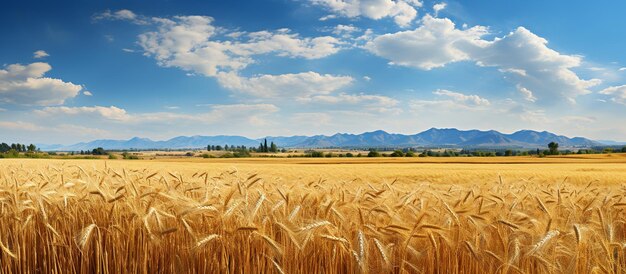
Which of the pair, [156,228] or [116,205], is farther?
[116,205]

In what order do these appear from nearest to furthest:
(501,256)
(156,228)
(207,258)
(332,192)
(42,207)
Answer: (501,256) < (207,258) < (156,228) < (42,207) < (332,192)

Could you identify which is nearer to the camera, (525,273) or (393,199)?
(525,273)

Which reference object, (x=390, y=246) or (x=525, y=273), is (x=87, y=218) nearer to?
(x=390, y=246)

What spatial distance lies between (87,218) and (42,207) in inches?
14.6

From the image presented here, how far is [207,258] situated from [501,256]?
210cm

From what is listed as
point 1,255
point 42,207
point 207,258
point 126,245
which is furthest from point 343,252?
point 1,255

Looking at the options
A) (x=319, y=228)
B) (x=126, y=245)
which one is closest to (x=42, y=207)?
(x=126, y=245)

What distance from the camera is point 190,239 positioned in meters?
3.29

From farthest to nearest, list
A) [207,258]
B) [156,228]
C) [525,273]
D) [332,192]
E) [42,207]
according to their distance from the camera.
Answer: [332,192]
[42,207]
[156,228]
[207,258]
[525,273]

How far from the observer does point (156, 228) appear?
132 inches

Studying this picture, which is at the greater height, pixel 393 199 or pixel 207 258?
pixel 393 199

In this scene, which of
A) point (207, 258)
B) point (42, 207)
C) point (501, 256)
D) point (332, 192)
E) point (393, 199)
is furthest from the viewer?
point (332, 192)

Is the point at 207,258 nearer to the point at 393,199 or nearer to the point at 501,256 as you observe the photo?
the point at 393,199

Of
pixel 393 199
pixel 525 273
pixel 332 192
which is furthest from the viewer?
pixel 332 192
